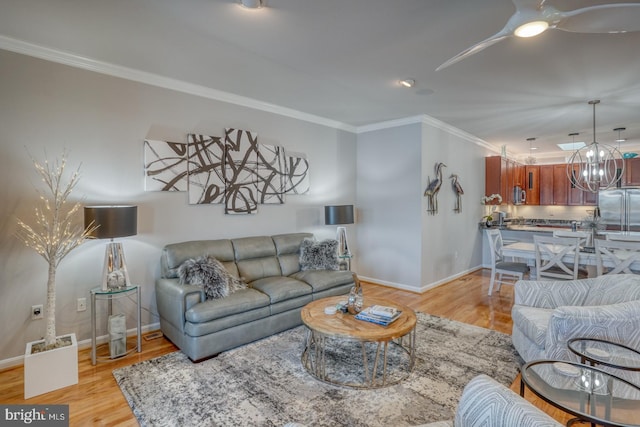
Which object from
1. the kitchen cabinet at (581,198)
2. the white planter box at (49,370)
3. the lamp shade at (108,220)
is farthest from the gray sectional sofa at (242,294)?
the kitchen cabinet at (581,198)

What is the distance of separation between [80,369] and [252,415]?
64.9 inches

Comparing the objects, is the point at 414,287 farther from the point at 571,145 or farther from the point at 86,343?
the point at 571,145

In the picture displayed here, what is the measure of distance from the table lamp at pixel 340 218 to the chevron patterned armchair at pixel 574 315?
2.29 metres

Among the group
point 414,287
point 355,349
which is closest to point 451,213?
point 414,287

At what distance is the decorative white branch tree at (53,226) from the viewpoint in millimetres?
2479

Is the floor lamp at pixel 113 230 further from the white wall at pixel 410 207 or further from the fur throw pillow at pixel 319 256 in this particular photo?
the white wall at pixel 410 207

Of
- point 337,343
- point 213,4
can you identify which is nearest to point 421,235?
point 337,343

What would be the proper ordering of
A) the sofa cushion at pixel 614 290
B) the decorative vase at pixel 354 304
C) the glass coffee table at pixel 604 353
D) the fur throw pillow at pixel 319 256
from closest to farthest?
the glass coffee table at pixel 604 353 < the sofa cushion at pixel 614 290 < the decorative vase at pixel 354 304 < the fur throw pillow at pixel 319 256

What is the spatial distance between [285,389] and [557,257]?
347 cm

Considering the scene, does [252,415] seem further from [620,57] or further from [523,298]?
[620,57]

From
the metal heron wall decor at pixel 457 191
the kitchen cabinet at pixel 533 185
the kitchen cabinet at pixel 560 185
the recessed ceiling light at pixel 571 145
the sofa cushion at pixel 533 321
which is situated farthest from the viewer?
the kitchen cabinet at pixel 533 185

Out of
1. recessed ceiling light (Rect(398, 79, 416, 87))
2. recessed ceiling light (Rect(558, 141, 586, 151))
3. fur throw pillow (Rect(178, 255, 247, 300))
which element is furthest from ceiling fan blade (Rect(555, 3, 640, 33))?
recessed ceiling light (Rect(558, 141, 586, 151))

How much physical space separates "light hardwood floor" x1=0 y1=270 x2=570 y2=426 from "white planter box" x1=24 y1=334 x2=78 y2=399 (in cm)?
5

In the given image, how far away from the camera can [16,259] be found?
8.68 feet
